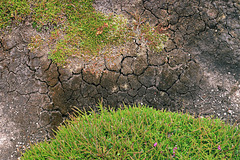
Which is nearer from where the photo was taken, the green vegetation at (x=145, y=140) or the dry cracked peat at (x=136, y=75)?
the green vegetation at (x=145, y=140)

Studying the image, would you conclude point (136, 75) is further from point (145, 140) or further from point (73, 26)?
point (145, 140)

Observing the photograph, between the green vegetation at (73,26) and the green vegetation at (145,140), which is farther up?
the green vegetation at (73,26)

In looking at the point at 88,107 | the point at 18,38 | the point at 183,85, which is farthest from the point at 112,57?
the point at 18,38

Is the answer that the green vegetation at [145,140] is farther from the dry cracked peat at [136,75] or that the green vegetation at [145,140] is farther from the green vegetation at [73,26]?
the green vegetation at [73,26]

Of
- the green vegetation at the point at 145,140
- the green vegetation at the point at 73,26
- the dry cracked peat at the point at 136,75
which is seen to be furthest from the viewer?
the green vegetation at the point at 73,26

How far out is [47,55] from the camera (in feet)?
11.3

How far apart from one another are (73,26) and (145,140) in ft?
6.99

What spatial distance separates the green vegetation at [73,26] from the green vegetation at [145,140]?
1.38 metres

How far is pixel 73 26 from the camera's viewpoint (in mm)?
3521

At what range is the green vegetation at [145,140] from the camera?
7.09ft

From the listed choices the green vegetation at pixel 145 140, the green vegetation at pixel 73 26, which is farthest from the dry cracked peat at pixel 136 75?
the green vegetation at pixel 145 140

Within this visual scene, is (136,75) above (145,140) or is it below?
above

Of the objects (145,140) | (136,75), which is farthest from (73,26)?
(145,140)

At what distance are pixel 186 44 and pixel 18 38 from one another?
103 inches
